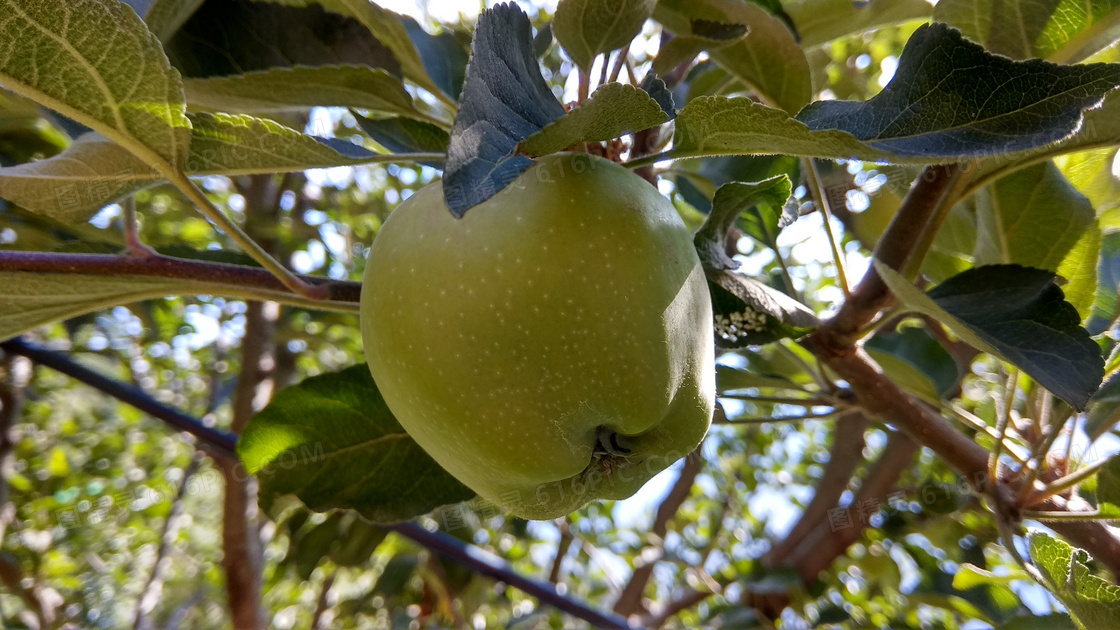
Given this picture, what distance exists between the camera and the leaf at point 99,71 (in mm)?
426

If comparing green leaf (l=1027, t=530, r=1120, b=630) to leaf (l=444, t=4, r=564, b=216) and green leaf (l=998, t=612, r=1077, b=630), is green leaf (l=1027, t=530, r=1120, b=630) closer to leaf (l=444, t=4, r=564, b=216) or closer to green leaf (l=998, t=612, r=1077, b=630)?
→ green leaf (l=998, t=612, r=1077, b=630)

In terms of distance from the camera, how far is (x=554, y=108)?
47 cm

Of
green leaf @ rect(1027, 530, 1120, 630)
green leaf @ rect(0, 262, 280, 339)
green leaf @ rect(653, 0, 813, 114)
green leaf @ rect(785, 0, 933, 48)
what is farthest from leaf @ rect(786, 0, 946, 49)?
green leaf @ rect(0, 262, 280, 339)

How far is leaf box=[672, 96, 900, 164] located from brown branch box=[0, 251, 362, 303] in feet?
1.02

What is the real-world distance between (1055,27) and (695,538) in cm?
235

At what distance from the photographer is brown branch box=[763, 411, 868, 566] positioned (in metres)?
1.63

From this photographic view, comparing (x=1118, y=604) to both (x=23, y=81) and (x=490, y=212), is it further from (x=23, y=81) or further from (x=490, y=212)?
(x=23, y=81)

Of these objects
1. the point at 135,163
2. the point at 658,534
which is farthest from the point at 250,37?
the point at 658,534

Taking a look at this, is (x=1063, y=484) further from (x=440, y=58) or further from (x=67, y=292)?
(x=67, y=292)

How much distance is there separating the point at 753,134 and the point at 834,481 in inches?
56.1

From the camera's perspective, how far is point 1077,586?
0.51 meters

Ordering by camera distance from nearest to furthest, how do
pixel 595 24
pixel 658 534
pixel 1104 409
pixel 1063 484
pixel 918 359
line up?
pixel 595 24, pixel 1063 484, pixel 1104 409, pixel 918 359, pixel 658 534

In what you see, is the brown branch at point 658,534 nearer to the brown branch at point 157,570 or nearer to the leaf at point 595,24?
the brown branch at point 157,570

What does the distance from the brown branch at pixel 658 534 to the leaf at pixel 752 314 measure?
1.26 m
